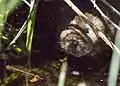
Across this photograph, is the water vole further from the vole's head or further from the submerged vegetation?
the submerged vegetation

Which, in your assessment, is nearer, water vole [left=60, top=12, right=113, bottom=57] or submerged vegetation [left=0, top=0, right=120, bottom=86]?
water vole [left=60, top=12, right=113, bottom=57]

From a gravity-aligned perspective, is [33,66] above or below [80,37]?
below

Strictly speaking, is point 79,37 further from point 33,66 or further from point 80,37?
point 33,66

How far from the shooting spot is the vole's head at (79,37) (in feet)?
5.78

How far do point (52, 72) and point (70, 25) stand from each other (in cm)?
34

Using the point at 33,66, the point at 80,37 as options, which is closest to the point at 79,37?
the point at 80,37

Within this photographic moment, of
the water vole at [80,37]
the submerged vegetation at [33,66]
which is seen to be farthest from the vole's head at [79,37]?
the submerged vegetation at [33,66]

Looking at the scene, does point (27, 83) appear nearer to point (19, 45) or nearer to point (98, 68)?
point (19, 45)

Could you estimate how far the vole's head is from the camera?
69.4 inches

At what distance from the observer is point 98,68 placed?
206cm

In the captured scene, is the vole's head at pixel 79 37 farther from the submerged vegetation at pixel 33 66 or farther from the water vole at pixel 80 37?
the submerged vegetation at pixel 33 66

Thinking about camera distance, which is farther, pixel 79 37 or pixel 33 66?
pixel 33 66

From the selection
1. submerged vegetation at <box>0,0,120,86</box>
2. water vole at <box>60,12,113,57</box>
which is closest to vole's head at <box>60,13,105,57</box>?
water vole at <box>60,12,113,57</box>

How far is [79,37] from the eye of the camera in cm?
176
